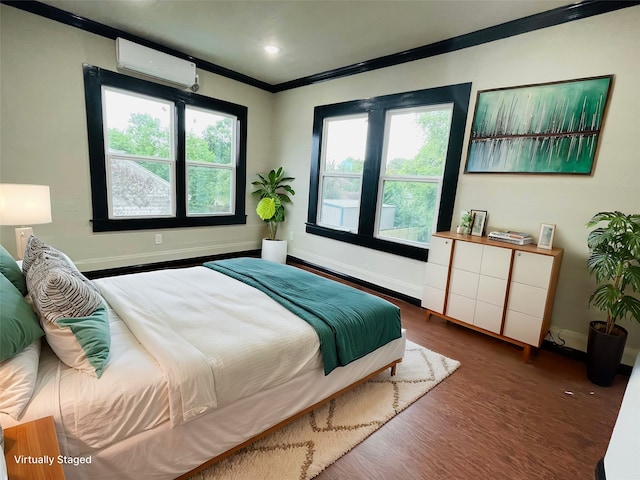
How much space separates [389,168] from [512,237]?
1.62 meters

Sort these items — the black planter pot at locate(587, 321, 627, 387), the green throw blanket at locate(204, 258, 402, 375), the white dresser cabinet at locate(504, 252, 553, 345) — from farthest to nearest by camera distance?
the white dresser cabinet at locate(504, 252, 553, 345) → the black planter pot at locate(587, 321, 627, 387) → the green throw blanket at locate(204, 258, 402, 375)

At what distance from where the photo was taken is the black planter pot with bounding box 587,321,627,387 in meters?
2.18

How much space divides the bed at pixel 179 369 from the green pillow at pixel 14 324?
0.13ft

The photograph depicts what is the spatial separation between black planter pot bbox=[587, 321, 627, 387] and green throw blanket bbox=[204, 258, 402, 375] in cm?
147

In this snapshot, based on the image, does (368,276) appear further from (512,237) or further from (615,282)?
(615,282)

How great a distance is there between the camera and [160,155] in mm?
3979

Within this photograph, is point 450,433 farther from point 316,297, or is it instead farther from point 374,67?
point 374,67

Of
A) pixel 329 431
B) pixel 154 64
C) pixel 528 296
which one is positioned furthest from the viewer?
pixel 154 64

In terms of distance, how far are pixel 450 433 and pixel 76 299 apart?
1.99m

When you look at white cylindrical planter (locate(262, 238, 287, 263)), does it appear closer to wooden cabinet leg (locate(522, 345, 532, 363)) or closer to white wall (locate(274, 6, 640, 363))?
white wall (locate(274, 6, 640, 363))

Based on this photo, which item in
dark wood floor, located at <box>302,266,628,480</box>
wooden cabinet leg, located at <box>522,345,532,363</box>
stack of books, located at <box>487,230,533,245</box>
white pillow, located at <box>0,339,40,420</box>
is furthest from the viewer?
stack of books, located at <box>487,230,533,245</box>

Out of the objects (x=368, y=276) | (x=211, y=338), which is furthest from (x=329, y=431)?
(x=368, y=276)

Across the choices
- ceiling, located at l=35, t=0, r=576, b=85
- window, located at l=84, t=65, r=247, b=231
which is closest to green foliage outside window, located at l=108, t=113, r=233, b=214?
window, located at l=84, t=65, r=247, b=231

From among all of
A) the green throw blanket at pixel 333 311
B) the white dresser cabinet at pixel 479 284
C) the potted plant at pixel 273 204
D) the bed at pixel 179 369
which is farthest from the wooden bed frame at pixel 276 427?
the potted plant at pixel 273 204
